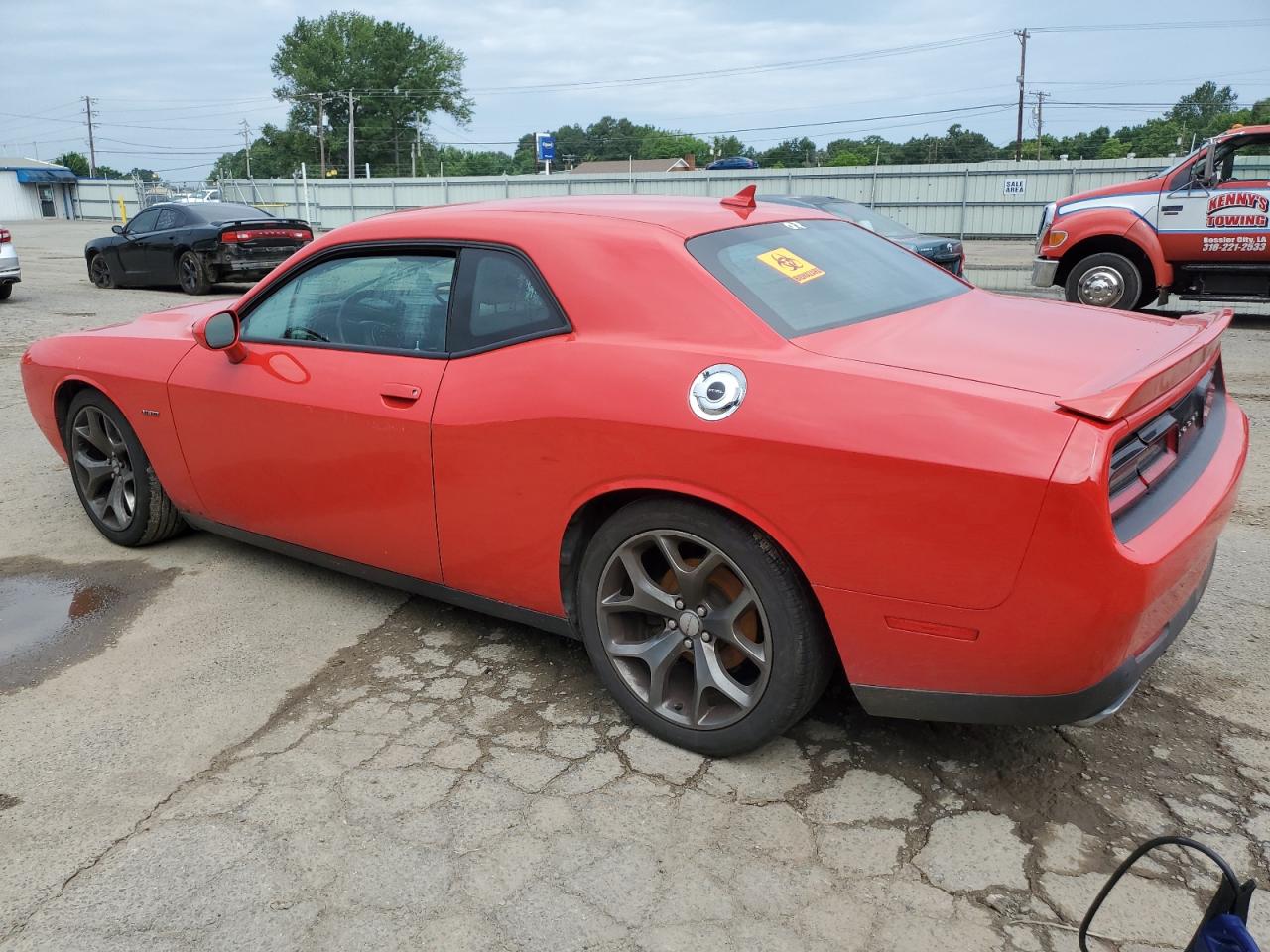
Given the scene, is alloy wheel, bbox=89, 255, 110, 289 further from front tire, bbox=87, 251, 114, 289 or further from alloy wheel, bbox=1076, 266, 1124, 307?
alloy wheel, bbox=1076, 266, 1124, 307

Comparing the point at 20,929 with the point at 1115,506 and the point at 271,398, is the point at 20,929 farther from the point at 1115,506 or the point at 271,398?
the point at 1115,506

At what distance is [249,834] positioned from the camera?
2.51m

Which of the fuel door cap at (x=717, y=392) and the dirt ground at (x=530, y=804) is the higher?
the fuel door cap at (x=717, y=392)

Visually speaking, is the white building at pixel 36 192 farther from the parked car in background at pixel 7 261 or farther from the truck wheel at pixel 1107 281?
the truck wheel at pixel 1107 281

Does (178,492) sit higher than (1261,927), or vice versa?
(178,492)

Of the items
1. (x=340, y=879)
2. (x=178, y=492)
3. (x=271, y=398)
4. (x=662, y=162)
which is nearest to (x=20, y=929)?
(x=340, y=879)

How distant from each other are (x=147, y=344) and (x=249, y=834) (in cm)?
251

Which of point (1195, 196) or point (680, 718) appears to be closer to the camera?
point (680, 718)

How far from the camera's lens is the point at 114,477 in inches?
180

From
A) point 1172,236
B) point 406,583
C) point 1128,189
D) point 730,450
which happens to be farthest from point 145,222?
point 730,450

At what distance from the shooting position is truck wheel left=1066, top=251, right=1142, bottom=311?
10617 millimetres

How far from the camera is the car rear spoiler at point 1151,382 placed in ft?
7.06

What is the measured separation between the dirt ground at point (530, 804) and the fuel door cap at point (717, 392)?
1.00 m

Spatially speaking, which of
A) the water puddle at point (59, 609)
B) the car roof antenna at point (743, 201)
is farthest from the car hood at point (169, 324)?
the car roof antenna at point (743, 201)
